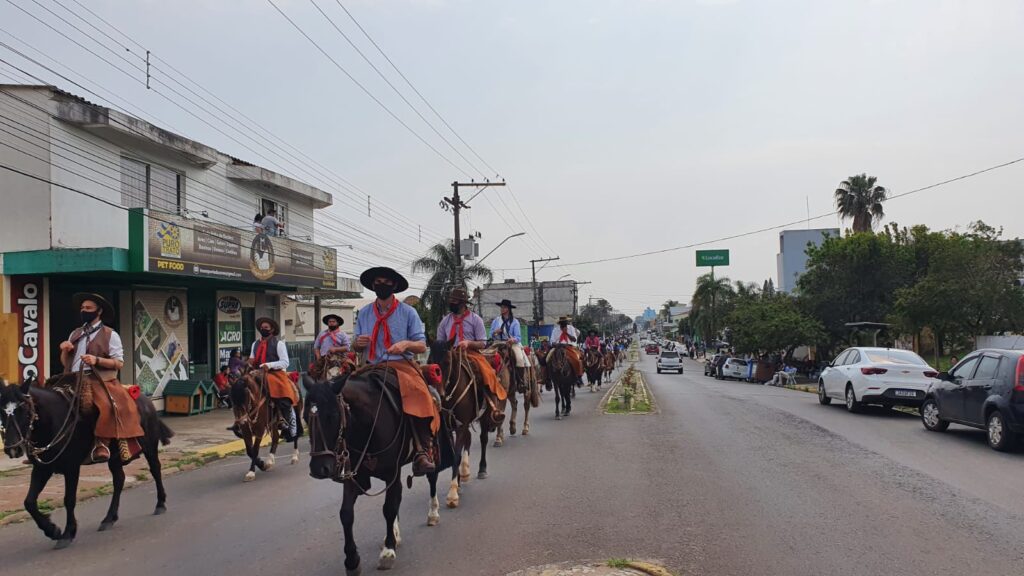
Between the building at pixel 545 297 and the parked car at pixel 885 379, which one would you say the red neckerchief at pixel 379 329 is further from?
the building at pixel 545 297

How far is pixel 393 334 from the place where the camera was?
6746mm

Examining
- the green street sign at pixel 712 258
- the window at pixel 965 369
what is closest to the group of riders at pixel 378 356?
the window at pixel 965 369

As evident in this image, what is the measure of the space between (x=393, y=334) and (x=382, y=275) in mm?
544

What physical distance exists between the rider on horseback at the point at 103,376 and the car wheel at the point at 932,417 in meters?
12.6

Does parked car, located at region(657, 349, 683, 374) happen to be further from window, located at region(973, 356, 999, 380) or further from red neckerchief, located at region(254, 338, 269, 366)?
red neckerchief, located at region(254, 338, 269, 366)

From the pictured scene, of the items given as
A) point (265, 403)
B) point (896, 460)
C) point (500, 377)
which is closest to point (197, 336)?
point (265, 403)

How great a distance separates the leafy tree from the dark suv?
27.1 metres

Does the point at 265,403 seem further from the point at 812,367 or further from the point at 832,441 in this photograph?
the point at 812,367

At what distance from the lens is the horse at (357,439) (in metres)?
5.16

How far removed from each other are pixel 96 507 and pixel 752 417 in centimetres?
1222

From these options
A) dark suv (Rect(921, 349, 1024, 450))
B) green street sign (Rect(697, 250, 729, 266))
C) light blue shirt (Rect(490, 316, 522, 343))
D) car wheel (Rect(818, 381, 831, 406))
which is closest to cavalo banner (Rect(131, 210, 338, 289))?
light blue shirt (Rect(490, 316, 522, 343))

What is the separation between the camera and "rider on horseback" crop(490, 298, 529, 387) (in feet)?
38.9

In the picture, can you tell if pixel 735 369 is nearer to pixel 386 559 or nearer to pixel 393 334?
pixel 393 334

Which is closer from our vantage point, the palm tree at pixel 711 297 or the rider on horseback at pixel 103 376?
the rider on horseback at pixel 103 376
